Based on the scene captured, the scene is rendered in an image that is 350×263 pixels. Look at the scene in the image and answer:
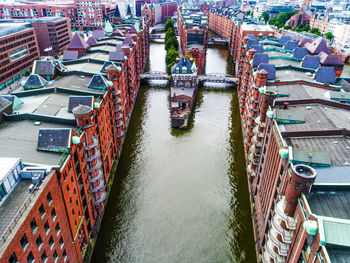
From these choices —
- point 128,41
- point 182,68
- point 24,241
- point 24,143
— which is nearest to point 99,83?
point 24,143

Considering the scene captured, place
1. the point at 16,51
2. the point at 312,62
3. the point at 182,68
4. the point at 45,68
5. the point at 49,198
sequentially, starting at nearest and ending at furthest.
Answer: the point at 49,198 < the point at 45,68 < the point at 312,62 < the point at 182,68 < the point at 16,51

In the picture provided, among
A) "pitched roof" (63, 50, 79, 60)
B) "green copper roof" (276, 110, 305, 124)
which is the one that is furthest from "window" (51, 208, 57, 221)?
"pitched roof" (63, 50, 79, 60)

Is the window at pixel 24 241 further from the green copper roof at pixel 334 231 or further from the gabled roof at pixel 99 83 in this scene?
the gabled roof at pixel 99 83

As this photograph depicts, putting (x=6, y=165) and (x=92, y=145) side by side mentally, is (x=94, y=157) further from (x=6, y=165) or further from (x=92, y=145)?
(x=6, y=165)

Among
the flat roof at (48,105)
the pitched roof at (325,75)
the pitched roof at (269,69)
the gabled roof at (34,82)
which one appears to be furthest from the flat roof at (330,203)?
the gabled roof at (34,82)

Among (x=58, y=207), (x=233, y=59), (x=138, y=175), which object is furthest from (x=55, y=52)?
(x=58, y=207)
